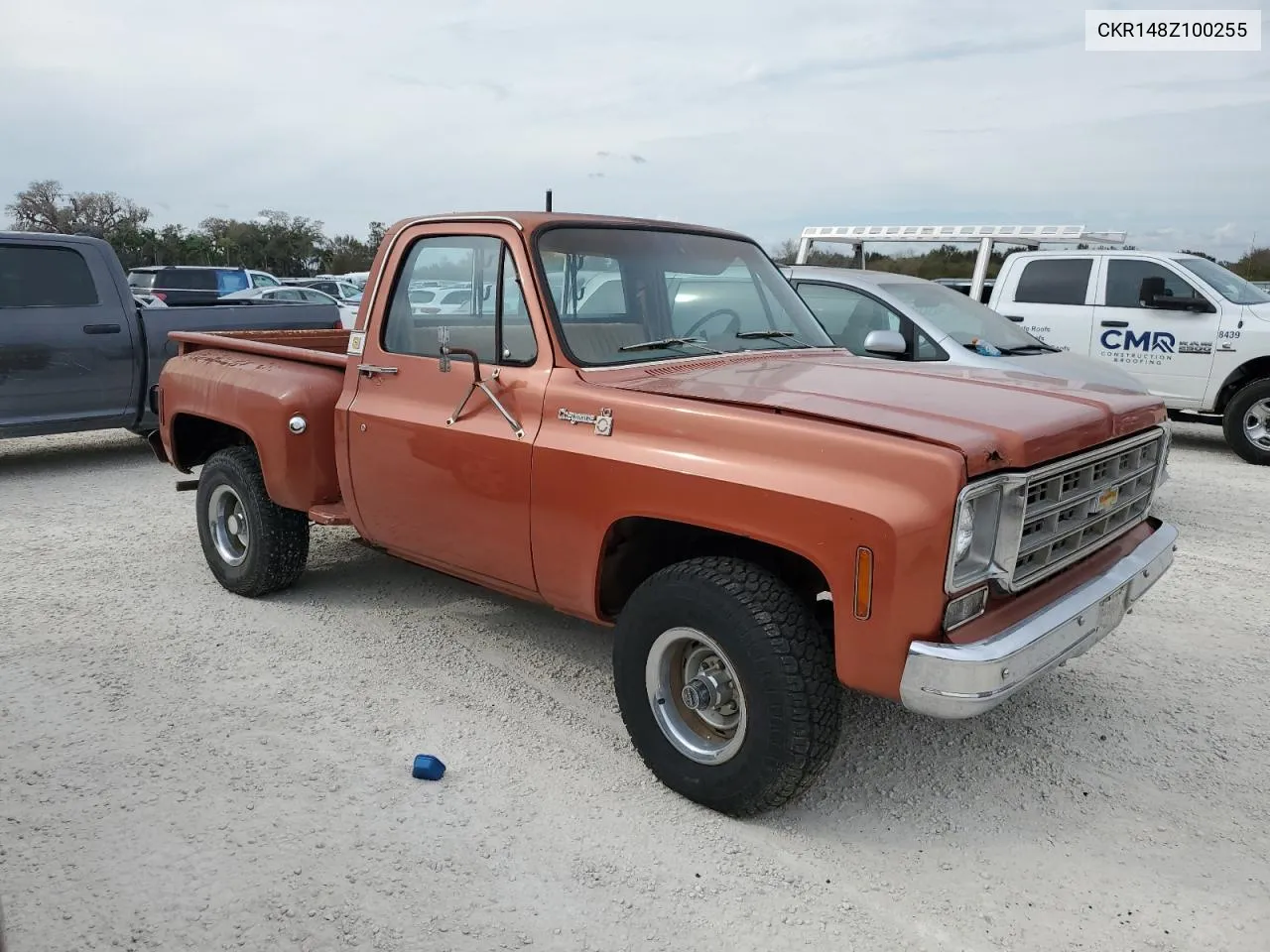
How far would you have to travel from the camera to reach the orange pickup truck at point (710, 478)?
281 centimetres

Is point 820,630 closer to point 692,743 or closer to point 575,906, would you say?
point 692,743

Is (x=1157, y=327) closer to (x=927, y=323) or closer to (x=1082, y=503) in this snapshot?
(x=927, y=323)

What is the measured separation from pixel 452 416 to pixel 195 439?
8.64 feet

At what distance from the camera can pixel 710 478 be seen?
123 inches

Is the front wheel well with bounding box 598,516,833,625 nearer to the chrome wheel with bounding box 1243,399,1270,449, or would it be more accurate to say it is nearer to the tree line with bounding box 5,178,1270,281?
the chrome wheel with bounding box 1243,399,1270,449

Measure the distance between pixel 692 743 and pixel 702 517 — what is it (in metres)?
0.78

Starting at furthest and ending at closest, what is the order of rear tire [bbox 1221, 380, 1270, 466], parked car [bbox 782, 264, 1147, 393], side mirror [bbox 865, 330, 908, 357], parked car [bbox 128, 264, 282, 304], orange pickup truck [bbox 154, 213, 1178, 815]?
parked car [bbox 128, 264, 282, 304] → rear tire [bbox 1221, 380, 1270, 466] → parked car [bbox 782, 264, 1147, 393] → side mirror [bbox 865, 330, 908, 357] → orange pickup truck [bbox 154, 213, 1178, 815]

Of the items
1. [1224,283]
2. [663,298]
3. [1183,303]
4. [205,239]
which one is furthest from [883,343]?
Result: [205,239]

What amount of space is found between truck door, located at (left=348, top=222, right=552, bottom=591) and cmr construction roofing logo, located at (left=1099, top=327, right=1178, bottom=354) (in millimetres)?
7786

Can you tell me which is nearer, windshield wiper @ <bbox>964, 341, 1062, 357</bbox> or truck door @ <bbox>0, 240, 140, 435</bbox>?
windshield wiper @ <bbox>964, 341, 1062, 357</bbox>

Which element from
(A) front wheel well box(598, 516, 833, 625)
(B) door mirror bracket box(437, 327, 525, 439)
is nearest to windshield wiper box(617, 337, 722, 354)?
(B) door mirror bracket box(437, 327, 525, 439)

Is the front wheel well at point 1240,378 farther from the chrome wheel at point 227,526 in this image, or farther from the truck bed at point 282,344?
the chrome wheel at point 227,526

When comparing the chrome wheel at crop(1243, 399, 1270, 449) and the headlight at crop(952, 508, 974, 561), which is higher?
the headlight at crop(952, 508, 974, 561)

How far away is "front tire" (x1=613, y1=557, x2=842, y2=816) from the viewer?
2971 mm
